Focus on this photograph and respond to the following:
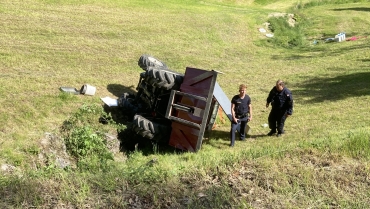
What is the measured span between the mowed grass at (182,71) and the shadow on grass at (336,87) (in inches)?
2.4

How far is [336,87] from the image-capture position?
1381 centimetres

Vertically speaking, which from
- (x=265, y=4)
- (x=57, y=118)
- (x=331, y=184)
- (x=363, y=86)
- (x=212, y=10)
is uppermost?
(x=265, y=4)

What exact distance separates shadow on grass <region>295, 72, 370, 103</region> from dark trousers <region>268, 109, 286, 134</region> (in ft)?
10.9

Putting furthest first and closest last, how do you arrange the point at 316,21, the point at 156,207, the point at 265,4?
the point at 265,4 → the point at 316,21 → the point at 156,207

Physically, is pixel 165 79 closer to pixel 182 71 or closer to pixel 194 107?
pixel 194 107

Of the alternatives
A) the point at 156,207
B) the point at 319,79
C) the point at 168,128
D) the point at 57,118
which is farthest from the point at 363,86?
the point at 156,207

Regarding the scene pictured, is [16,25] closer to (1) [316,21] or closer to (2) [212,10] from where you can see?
(2) [212,10]

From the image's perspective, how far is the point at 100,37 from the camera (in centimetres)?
1627

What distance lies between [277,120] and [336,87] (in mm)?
5417

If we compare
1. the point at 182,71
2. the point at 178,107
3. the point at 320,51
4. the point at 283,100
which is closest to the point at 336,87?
the point at 182,71

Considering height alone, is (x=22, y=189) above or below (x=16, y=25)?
below

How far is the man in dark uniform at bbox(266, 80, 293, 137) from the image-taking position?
9.09 metres

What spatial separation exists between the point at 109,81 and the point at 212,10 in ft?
45.9

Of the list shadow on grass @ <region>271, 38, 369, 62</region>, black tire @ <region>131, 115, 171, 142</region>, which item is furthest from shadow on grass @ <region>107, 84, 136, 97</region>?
shadow on grass @ <region>271, 38, 369, 62</region>
